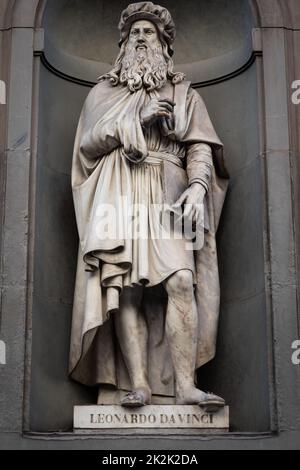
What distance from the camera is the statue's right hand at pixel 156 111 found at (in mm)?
9352

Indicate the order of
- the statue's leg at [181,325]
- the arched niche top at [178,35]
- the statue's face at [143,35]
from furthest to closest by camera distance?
the arched niche top at [178,35] < the statue's face at [143,35] < the statue's leg at [181,325]

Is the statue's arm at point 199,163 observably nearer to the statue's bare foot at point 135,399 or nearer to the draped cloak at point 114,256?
the draped cloak at point 114,256

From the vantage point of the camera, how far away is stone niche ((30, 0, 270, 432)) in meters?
9.35

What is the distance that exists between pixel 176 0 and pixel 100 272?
2852 mm

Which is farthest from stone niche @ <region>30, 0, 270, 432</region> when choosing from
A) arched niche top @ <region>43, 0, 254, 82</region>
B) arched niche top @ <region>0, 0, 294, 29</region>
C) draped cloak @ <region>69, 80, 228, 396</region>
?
draped cloak @ <region>69, 80, 228, 396</region>

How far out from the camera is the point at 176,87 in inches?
389

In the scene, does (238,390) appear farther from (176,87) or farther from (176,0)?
(176,0)

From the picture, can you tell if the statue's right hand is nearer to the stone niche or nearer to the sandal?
the stone niche

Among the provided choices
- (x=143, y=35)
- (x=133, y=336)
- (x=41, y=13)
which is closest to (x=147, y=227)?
(x=133, y=336)

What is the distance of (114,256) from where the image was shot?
909 centimetres

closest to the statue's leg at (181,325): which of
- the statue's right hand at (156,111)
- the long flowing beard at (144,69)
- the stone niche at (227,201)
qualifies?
the stone niche at (227,201)

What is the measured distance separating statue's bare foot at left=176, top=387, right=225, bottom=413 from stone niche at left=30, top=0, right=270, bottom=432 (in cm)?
42

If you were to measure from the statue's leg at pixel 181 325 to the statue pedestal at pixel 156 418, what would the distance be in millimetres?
170
